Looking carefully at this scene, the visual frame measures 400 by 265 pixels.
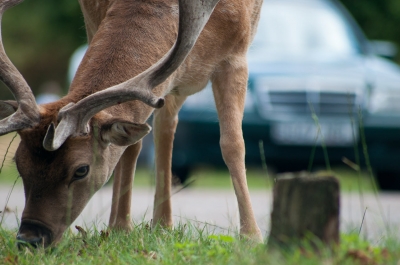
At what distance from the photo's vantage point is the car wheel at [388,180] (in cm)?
1102

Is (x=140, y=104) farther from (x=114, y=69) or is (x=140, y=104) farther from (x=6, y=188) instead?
(x=6, y=188)

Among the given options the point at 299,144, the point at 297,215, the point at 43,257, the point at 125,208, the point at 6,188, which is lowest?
the point at 6,188

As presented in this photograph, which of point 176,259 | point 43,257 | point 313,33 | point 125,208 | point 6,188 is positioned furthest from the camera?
point 6,188

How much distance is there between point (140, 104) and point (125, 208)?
1.30 m

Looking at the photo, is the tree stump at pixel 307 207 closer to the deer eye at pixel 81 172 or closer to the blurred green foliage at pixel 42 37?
the deer eye at pixel 81 172

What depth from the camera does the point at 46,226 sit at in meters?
4.32

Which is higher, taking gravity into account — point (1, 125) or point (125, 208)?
point (1, 125)

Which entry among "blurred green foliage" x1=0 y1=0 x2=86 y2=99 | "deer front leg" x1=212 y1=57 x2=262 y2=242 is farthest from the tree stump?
"blurred green foliage" x1=0 y1=0 x2=86 y2=99

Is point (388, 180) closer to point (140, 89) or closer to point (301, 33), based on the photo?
point (301, 33)

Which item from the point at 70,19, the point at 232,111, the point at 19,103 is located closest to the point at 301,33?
the point at 232,111

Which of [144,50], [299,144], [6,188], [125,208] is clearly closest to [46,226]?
[144,50]

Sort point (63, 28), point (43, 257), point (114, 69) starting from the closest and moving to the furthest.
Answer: point (43, 257)
point (114, 69)
point (63, 28)

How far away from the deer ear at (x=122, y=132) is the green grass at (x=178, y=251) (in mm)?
535

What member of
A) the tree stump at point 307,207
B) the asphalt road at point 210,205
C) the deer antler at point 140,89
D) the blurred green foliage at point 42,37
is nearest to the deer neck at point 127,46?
the deer antler at point 140,89
